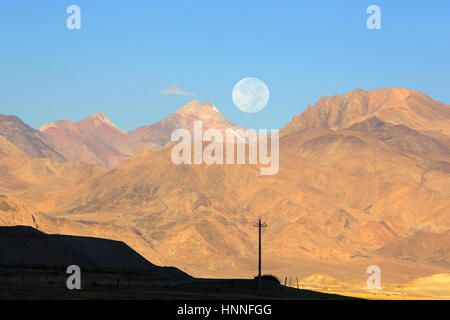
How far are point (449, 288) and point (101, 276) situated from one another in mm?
81099

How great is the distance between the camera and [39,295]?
5675 centimetres

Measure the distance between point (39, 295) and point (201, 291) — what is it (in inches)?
910

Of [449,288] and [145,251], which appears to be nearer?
[449,288]

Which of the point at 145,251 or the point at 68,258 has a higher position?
the point at 145,251
